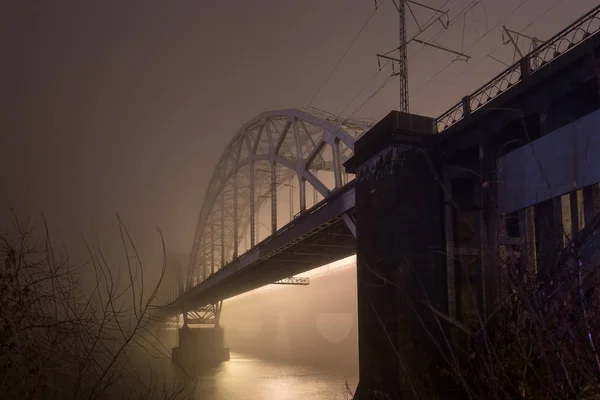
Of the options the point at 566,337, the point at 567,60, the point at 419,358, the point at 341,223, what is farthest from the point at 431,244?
the point at 341,223

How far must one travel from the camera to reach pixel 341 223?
27406 millimetres

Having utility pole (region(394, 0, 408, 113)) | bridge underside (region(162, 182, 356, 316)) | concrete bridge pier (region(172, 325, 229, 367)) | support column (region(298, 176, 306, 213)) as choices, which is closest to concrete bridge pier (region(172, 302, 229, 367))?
concrete bridge pier (region(172, 325, 229, 367))

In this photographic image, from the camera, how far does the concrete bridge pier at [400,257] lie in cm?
1305

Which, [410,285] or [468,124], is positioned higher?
[468,124]

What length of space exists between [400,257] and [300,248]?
22.1 meters

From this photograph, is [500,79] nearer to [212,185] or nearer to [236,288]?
[236,288]

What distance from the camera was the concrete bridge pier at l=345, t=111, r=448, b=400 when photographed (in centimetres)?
1305

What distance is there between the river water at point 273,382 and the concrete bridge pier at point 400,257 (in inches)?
1072

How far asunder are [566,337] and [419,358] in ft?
29.4

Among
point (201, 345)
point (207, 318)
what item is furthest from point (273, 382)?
point (207, 318)

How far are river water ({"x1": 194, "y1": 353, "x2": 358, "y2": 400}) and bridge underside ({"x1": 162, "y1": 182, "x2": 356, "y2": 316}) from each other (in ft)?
34.1

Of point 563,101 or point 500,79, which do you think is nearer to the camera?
point 563,101

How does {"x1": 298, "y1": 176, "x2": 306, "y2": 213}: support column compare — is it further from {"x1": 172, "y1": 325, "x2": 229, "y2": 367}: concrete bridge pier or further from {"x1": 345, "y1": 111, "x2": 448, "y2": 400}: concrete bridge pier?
{"x1": 172, "y1": 325, "x2": 229, "y2": 367}: concrete bridge pier

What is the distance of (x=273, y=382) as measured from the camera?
62562 millimetres
